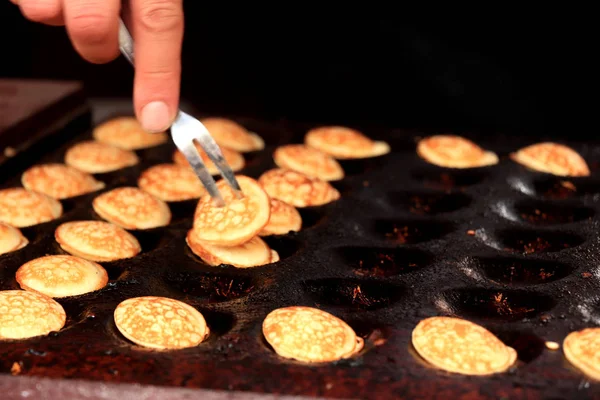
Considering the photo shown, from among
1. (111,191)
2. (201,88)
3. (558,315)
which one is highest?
(558,315)

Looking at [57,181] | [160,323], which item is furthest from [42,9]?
[57,181]

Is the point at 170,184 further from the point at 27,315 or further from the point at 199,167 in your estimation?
the point at 27,315

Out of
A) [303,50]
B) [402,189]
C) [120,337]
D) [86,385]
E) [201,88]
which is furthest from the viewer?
[201,88]

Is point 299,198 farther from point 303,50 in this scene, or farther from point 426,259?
point 303,50

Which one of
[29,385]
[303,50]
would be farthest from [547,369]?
[303,50]

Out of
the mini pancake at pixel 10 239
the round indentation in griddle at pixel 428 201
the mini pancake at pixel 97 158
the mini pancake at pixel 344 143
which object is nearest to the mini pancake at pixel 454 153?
the mini pancake at pixel 344 143

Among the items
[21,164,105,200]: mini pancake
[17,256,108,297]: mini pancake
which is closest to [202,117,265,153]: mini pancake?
[21,164,105,200]: mini pancake
